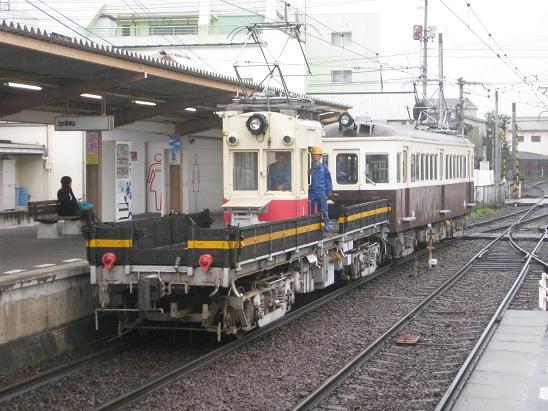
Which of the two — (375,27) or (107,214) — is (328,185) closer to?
(107,214)

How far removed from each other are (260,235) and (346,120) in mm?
7820

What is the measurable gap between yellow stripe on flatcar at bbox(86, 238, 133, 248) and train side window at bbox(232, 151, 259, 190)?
300 cm

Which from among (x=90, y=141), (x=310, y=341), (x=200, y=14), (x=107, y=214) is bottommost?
(x=310, y=341)

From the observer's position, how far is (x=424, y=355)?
10438 mm

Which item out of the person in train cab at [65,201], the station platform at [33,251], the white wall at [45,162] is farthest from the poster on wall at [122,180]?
the white wall at [45,162]

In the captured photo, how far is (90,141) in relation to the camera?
19656mm

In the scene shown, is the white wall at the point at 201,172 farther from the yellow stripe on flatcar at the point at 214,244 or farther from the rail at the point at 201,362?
the yellow stripe on flatcar at the point at 214,244

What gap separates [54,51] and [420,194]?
10.7 m

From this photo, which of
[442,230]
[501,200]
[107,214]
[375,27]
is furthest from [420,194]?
[375,27]

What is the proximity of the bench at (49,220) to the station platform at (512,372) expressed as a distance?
→ 936 centimetres

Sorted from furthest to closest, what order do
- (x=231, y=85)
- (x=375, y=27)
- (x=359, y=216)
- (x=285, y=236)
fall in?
(x=375, y=27)
(x=231, y=85)
(x=359, y=216)
(x=285, y=236)

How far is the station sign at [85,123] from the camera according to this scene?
1552cm

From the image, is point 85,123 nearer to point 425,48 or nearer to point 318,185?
point 318,185

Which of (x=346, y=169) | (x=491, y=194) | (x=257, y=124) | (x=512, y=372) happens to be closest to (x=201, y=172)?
(x=346, y=169)
